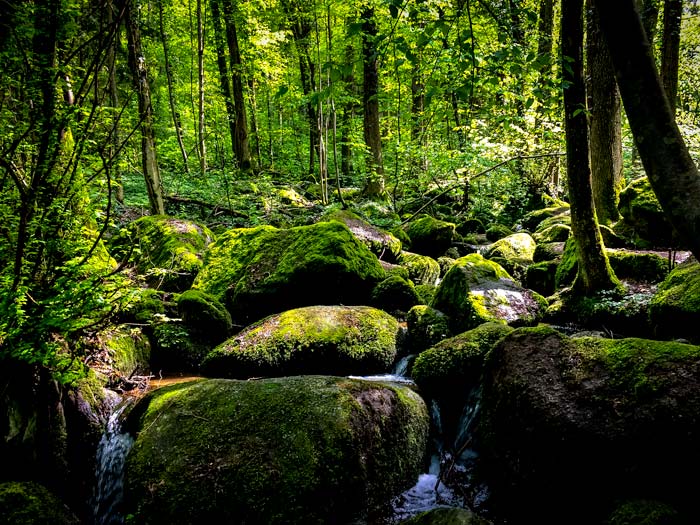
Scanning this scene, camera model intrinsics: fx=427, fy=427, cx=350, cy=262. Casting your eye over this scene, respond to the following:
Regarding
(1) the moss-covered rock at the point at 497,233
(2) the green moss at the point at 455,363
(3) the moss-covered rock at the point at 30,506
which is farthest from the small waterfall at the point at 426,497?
(1) the moss-covered rock at the point at 497,233

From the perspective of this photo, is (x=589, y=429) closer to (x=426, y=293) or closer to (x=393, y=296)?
(x=393, y=296)

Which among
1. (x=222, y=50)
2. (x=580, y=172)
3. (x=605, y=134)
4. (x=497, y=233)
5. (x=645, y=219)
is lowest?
(x=497, y=233)

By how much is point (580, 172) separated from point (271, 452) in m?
4.96

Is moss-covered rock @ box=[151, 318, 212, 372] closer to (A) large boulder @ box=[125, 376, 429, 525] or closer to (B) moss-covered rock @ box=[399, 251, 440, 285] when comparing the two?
(A) large boulder @ box=[125, 376, 429, 525]

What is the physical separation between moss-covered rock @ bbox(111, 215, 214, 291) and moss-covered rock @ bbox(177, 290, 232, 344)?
116 cm

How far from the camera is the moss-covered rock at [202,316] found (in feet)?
21.1

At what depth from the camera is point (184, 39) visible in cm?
2048

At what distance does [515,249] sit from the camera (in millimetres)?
10438

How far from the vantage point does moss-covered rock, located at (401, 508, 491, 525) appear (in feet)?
9.59

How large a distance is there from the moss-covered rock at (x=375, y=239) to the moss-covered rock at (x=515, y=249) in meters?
2.38

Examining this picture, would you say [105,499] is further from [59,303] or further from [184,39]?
[184,39]

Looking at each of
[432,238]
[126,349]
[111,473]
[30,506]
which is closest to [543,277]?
[432,238]

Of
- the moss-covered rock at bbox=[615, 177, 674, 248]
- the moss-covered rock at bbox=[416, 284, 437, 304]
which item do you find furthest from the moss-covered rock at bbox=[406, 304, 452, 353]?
the moss-covered rock at bbox=[615, 177, 674, 248]

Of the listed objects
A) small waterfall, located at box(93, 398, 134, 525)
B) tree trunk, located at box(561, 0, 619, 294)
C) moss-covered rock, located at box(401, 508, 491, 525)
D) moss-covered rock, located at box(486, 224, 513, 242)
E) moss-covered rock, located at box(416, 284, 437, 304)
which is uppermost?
tree trunk, located at box(561, 0, 619, 294)
